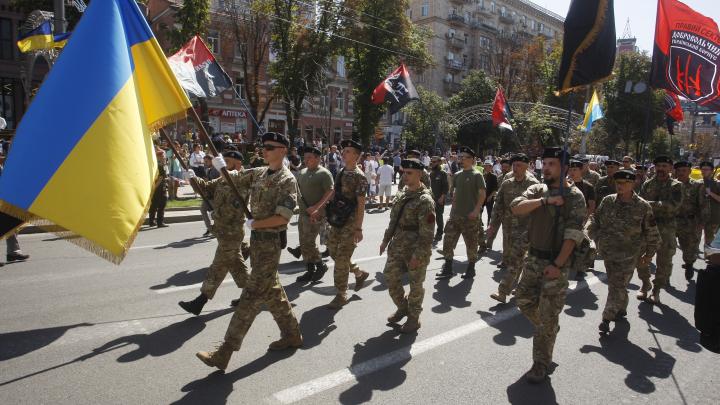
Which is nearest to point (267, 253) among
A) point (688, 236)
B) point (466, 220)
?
point (466, 220)

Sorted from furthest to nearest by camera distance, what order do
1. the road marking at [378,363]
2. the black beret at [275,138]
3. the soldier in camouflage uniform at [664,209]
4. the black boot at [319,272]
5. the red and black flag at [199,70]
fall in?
the red and black flag at [199,70]
the black boot at [319,272]
the soldier in camouflage uniform at [664,209]
the black beret at [275,138]
the road marking at [378,363]

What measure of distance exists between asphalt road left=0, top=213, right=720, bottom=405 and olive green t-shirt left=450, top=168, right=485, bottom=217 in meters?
1.33

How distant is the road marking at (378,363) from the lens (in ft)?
12.6

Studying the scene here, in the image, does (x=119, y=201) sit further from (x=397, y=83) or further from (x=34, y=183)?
(x=397, y=83)

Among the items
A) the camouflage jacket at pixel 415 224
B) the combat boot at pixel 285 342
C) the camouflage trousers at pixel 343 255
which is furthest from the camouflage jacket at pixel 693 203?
the combat boot at pixel 285 342

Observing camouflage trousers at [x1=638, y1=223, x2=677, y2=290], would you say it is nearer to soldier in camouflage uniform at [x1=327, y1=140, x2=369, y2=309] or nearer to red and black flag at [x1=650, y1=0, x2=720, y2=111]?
red and black flag at [x1=650, y1=0, x2=720, y2=111]

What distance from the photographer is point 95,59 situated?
371 cm

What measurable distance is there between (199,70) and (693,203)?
371 inches

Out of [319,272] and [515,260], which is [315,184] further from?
[515,260]

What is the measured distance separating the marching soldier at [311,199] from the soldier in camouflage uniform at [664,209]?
4.64 m

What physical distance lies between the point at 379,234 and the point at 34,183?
8495mm

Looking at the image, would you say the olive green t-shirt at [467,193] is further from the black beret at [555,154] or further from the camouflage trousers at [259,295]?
the camouflage trousers at [259,295]

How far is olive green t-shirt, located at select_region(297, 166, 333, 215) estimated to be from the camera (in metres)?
6.64

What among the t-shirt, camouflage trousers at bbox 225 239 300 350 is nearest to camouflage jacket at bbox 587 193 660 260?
camouflage trousers at bbox 225 239 300 350
